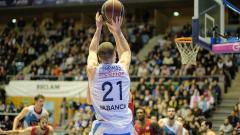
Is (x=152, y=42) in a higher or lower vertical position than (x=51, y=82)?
higher

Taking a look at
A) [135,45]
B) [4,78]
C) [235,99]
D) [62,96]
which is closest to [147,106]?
[235,99]

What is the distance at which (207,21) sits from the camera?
8.65 metres

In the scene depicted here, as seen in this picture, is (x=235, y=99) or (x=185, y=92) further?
(x=235, y=99)

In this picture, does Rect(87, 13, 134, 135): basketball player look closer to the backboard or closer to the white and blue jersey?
the white and blue jersey

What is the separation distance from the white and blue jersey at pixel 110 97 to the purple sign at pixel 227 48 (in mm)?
4532

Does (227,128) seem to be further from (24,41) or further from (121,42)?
(24,41)

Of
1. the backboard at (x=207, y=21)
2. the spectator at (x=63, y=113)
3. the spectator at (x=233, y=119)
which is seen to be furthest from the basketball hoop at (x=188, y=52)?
the spectator at (x=63, y=113)

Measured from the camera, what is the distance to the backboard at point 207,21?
26.9 feet

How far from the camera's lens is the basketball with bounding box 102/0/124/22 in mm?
3710

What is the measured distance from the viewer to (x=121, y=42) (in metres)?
3.97

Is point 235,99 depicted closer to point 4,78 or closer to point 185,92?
point 185,92

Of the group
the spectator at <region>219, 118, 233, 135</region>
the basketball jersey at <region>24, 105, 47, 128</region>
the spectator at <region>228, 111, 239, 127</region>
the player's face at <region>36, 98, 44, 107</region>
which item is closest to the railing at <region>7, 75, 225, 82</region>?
the spectator at <region>228, 111, 239, 127</region>

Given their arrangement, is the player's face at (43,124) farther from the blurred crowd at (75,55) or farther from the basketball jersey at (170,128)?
the blurred crowd at (75,55)

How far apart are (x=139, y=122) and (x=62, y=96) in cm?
1063
